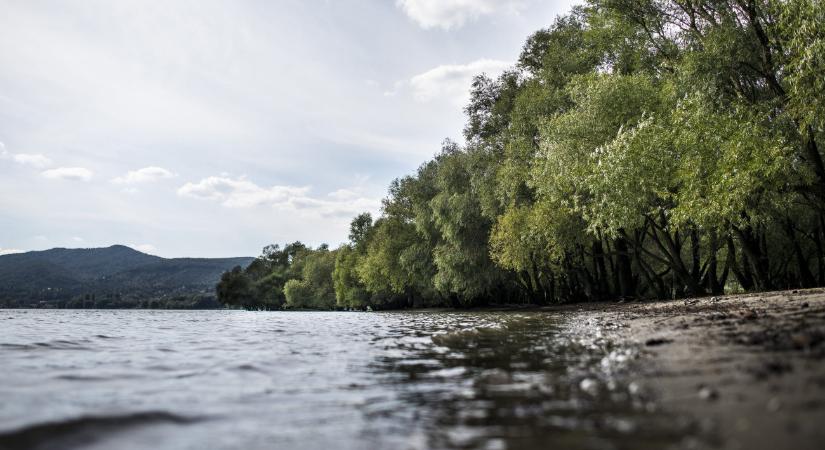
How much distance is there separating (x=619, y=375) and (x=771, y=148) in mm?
20726

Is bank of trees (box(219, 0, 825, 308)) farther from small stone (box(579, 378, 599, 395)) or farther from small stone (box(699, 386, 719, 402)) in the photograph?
small stone (box(699, 386, 719, 402))

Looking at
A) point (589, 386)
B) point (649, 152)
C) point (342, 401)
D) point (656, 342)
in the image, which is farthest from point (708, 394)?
point (649, 152)

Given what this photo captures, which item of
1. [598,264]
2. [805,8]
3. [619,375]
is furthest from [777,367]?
[598,264]

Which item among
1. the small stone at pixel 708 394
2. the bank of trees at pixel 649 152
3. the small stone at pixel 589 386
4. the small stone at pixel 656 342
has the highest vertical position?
the bank of trees at pixel 649 152

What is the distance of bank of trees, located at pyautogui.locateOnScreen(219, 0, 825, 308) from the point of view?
23.9 metres

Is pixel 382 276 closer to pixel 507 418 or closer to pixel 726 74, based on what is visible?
pixel 726 74

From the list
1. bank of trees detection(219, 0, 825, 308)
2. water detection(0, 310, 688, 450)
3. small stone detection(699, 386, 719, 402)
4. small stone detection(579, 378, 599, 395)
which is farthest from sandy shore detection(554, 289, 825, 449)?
bank of trees detection(219, 0, 825, 308)

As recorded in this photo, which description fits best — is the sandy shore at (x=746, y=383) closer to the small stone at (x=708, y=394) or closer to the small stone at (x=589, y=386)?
the small stone at (x=708, y=394)

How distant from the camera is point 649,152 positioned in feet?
88.1

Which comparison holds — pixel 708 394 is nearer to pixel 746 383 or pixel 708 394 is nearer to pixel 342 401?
pixel 746 383

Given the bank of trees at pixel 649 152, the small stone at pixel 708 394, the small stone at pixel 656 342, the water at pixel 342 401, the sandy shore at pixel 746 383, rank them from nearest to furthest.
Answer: the sandy shore at pixel 746 383
the water at pixel 342 401
the small stone at pixel 708 394
the small stone at pixel 656 342
the bank of trees at pixel 649 152

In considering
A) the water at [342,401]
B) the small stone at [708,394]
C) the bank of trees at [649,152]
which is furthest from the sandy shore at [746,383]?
the bank of trees at [649,152]

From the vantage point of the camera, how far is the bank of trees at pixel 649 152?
78.5 ft

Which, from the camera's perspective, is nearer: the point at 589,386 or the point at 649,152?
the point at 589,386
